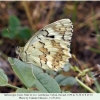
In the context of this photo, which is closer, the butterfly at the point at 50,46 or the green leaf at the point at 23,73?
the green leaf at the point at 23,73

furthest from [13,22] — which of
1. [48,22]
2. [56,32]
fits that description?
[56,32]

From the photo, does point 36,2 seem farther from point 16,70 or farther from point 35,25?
point 16,70

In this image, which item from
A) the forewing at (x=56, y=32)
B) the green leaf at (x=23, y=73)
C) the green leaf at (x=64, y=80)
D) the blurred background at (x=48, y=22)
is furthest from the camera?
the blurred background at (x=48, y=22)

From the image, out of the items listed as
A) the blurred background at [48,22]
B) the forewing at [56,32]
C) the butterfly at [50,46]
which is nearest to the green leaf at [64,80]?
the butterfly at [50,46]

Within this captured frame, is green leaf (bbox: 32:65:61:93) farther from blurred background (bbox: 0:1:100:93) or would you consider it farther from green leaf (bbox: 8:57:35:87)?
blurred background (bbox: 0:1:100:93)

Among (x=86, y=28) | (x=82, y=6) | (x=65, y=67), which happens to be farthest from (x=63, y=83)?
(x=82, y=6)

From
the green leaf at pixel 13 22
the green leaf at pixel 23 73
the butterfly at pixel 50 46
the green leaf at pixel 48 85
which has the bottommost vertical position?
the green leaf at pixel 48 85

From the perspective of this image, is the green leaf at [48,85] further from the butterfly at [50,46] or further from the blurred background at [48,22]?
the blurred background at [48,22]

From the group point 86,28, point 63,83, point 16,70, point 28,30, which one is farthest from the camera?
point 86,28
